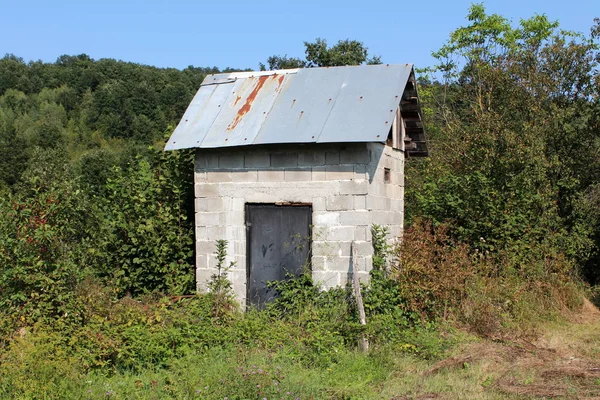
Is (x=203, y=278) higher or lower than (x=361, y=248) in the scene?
lower

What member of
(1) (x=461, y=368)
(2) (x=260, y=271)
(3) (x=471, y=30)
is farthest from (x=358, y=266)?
(3) (x=471, y=30)

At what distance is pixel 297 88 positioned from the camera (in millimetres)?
10086

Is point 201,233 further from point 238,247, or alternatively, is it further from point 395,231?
point 395,231

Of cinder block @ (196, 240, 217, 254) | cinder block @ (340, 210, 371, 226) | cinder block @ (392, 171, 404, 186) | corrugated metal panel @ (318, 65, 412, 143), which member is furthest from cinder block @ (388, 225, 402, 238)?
cinder block @ (196, 240, 217, 254)

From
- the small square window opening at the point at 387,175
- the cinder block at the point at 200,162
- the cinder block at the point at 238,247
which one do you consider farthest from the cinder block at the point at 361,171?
the cinder block at the point at 200,162

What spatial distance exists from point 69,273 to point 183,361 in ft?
6.97

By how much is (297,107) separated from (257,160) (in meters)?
1.06

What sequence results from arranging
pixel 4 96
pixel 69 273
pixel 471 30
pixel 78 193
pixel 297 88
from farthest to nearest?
pixel 4 96 → pixel 471 30 → pixel 297 88 → pixel 78 193 → pixel 69 273

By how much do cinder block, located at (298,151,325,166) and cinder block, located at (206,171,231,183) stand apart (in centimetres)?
121

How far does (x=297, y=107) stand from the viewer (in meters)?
9.72

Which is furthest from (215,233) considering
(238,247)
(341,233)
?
(341,233)

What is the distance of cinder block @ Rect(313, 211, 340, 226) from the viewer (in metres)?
9.09

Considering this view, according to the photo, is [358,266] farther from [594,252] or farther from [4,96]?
[4,96]

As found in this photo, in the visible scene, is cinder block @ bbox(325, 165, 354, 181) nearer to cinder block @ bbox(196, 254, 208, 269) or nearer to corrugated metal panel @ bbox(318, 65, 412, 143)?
corrugated metal panel @ bbox(318, 65, 412, 143)
